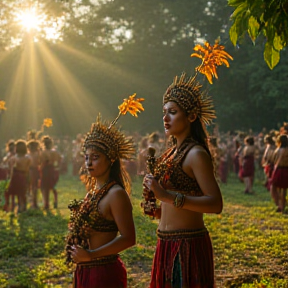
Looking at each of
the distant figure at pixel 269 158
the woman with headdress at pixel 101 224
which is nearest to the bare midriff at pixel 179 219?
the woman with headdress at pixel 101 224

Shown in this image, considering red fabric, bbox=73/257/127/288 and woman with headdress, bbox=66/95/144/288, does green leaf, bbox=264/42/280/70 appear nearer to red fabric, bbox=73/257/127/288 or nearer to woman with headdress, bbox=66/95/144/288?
woman with headdress, bbox=66/95/144/288

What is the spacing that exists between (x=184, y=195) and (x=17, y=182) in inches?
395

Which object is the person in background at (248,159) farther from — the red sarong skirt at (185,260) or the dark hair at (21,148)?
the red sarong skirt at (185,260)

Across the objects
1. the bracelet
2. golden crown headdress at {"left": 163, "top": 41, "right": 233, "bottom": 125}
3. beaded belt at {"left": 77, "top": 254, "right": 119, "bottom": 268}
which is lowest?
beaded belt at {"left": 77, "top": 254, "right": 119, "bottom": 268}

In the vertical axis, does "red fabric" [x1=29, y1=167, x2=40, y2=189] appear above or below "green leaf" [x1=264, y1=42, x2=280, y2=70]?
below

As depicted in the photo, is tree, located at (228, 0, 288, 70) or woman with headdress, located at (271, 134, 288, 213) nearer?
tree, located at (228, 0, 288, 70)

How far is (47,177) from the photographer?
14.6 m

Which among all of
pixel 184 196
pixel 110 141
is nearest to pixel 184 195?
pixel 184 196

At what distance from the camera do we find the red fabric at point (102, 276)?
13.1 ft

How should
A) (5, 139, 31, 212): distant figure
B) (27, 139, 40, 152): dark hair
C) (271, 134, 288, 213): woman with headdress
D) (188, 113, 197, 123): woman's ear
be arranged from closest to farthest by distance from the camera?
(188, 113, 197, 123): woman's ear, (271, 134, 288, 213): woman with headdress, (5, 139, 31, 212): distant figure, (27, 139, 40, 152): dark hair

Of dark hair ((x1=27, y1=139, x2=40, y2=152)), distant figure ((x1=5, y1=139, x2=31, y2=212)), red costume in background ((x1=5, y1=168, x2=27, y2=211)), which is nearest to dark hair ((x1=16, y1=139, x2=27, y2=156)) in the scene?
distant figure ((x1=5, y1=139, x2=31, y2=212))

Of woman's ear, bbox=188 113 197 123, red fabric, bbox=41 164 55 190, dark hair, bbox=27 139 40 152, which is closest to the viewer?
woman's ear, bbox=188 113 197 123

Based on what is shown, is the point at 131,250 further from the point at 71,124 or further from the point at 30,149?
the point at 71,124

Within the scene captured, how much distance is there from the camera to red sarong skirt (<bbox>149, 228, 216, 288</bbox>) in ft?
13.0
